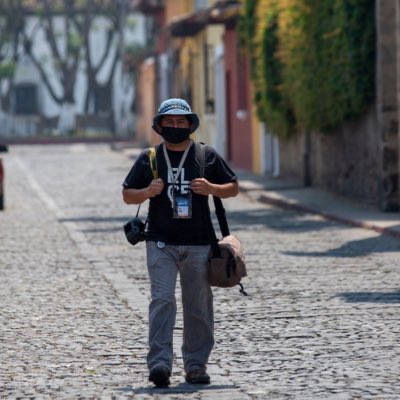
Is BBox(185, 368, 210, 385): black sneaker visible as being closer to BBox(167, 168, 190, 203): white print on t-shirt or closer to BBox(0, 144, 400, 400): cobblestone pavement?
BBox(0, 144, 400, 400): cobblestone pavement

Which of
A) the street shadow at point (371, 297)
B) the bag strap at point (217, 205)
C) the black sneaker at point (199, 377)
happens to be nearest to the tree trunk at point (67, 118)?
the street shadow at point (371, 297)

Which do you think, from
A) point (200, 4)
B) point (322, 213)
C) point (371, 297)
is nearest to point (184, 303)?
point (371, 297)

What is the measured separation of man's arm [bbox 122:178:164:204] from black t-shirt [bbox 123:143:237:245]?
5 centimetres

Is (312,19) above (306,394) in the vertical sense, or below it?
above

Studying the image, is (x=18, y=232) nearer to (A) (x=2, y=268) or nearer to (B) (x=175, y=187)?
(A) (x=2, y=268)

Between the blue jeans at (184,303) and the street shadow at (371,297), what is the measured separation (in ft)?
12.4

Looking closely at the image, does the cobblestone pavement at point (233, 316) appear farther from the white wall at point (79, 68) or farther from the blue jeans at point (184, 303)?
the white wall at point (79, 68)

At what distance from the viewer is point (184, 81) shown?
4972cm

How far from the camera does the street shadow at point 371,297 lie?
1269cm

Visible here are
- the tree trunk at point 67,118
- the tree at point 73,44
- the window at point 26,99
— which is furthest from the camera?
the window at point 26,99

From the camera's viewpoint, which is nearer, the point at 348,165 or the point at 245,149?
the point at 348,165

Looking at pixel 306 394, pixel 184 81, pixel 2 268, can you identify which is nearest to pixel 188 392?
pixel 306 394

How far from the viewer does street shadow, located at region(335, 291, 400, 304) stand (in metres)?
12.7

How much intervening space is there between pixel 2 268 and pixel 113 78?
65187 millimetres
